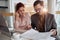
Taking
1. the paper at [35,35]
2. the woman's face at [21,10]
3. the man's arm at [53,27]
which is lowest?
the paper at [35,35]

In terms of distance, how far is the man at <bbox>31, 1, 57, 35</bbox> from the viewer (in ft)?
2.96

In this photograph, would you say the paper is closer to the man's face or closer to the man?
the man

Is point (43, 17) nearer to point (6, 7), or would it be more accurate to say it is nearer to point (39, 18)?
point (39, 18)

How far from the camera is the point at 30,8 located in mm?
896

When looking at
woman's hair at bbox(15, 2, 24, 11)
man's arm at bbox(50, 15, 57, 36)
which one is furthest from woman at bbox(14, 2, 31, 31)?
man's arm at bbox(50, 15, 57, 36)

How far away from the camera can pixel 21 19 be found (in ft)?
2.96

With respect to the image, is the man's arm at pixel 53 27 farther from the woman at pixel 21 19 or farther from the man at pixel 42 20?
the woman at pixel 21 19

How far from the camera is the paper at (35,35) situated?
0.88 meters

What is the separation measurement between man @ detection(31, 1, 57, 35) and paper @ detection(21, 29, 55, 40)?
3 cm

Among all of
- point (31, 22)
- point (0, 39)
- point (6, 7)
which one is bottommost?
point (0, 39)

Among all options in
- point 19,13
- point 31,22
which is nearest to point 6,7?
point 19,13

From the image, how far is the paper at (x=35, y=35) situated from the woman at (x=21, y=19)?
0.12ft

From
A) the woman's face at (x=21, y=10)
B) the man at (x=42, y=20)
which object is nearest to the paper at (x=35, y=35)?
the man at (x=42, y=20)

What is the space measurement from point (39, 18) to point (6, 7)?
0.24 meters
